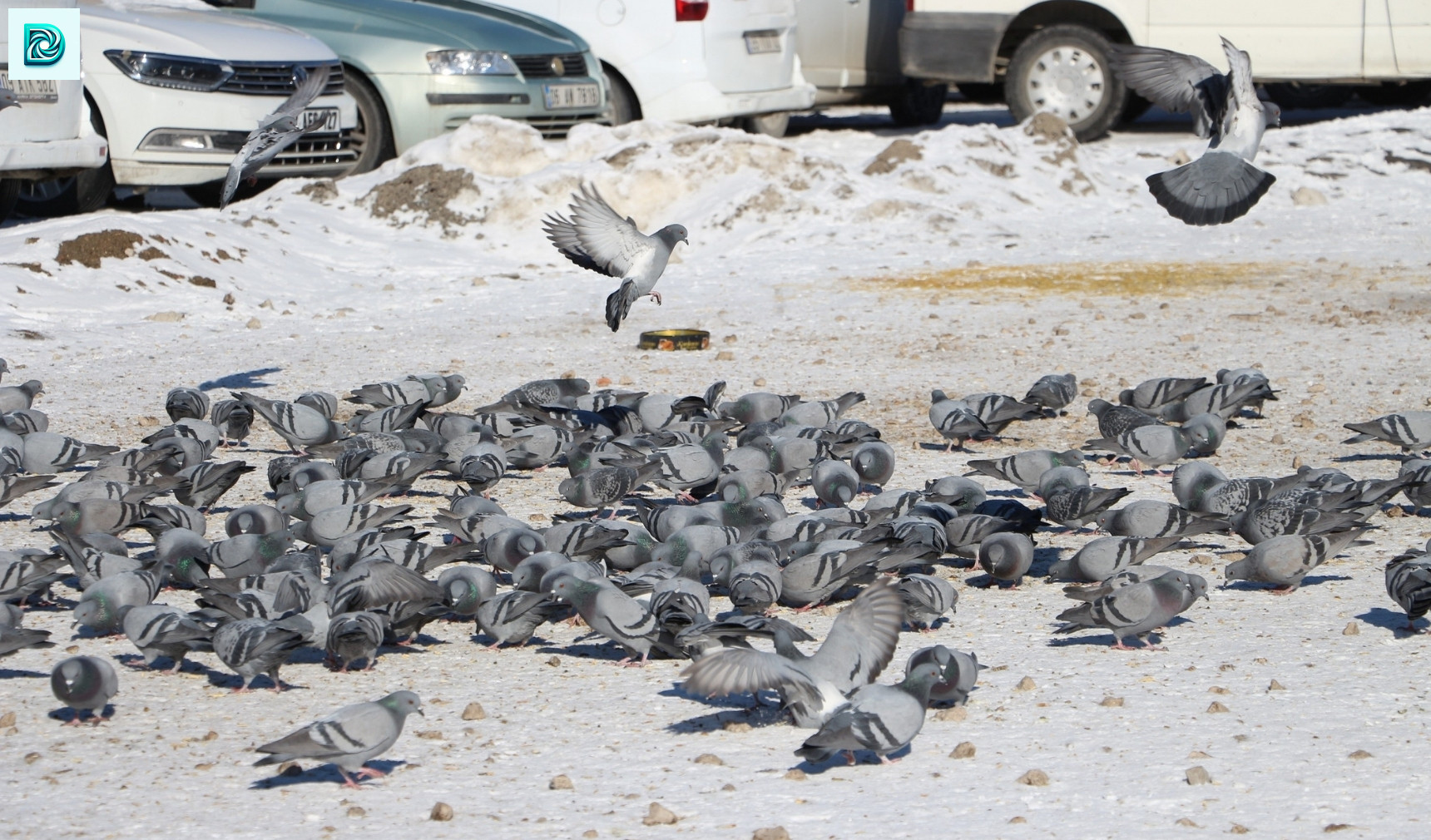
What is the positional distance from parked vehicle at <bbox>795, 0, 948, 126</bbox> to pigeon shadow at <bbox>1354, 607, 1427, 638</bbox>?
13124 mm

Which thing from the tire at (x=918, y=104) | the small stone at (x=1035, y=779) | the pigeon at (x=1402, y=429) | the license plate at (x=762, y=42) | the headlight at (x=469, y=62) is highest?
the license plate at (x=762, y=42)

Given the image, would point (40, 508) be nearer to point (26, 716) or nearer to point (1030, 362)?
point (26, 716)

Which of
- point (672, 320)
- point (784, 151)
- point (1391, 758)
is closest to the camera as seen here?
point (1391, 758)

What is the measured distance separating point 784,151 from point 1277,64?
582cm

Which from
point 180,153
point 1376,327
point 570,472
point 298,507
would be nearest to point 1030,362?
point 1376,327

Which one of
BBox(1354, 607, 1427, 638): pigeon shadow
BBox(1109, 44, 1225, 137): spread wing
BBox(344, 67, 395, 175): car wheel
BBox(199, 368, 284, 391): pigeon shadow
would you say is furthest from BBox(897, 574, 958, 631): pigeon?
BBox(344, 67, 395, 175): car wheel

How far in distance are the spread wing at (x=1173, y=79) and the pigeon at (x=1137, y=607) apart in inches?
145

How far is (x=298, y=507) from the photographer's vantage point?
18.1ft

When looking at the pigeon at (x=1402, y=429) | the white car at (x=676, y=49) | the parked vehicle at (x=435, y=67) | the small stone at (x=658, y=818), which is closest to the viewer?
the small stone at (x=658, y=818)

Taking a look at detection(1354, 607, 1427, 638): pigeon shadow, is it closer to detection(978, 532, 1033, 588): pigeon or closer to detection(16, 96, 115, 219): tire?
detection(978, 532, 1033, 588): pigeon

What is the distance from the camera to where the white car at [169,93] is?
37.9 ft

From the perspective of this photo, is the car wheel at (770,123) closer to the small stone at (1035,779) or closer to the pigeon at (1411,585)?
the pigeon at (1411,585)

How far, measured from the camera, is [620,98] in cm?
1470

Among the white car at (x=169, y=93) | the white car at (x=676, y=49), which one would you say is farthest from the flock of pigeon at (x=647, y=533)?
the white car at (x=676, y=49)
